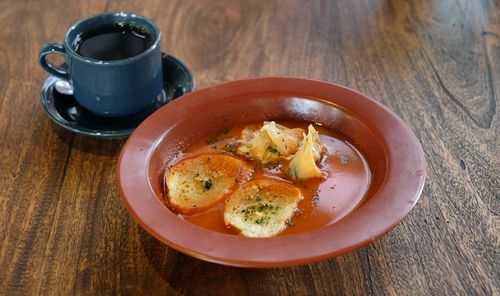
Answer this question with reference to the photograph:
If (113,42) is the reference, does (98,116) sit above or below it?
below

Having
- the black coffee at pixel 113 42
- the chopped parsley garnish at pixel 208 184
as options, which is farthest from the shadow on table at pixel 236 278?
the black coffee at pixel 113 42

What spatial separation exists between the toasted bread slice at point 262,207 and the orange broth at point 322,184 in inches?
0.4

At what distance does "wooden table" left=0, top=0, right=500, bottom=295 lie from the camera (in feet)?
2.92

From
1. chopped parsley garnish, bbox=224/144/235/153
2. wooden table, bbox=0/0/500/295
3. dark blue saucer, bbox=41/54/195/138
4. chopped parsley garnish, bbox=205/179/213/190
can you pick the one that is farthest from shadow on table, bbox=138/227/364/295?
dark blue saucer, bbox=41/54/195/138

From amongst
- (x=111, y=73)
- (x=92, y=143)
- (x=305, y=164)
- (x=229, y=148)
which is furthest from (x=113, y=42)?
(x=305, y=164)

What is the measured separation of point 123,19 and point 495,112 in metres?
0.81

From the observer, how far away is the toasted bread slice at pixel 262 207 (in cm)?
87

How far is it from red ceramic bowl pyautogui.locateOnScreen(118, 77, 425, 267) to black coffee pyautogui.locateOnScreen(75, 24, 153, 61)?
0.63 feet

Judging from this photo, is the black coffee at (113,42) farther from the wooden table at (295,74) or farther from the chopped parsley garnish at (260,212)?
the chopped parsley garnish at (260,212)

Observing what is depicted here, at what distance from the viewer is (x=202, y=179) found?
3.17 feet

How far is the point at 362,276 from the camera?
2.92 ft

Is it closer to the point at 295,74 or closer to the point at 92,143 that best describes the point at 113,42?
the point at 92,143

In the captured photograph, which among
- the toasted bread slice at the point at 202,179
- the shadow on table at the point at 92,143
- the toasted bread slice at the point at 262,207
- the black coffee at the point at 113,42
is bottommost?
the shadow on table at the point at 92,143

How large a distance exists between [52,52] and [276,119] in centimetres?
48
